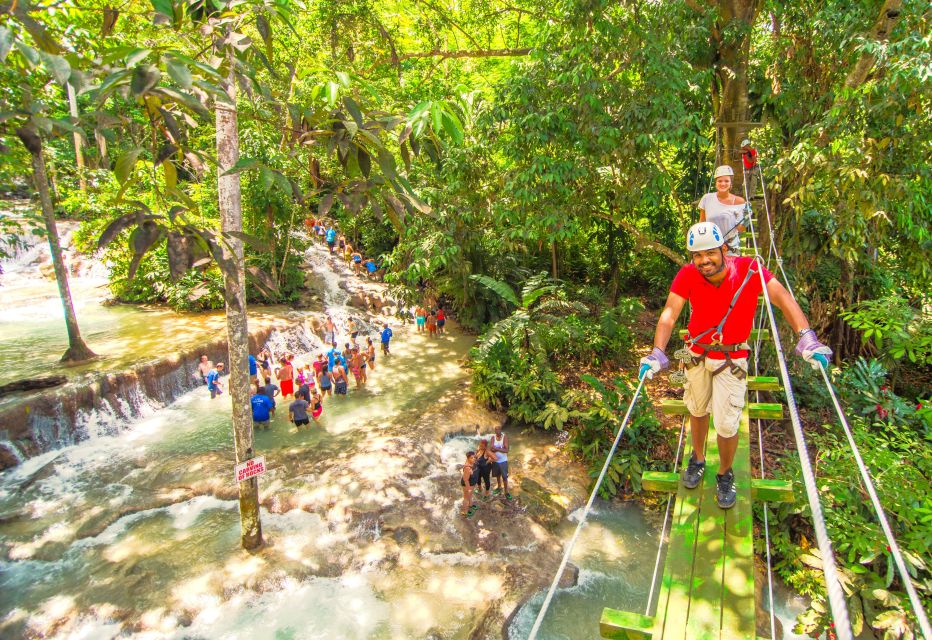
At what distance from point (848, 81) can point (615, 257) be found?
Result: 9746mm

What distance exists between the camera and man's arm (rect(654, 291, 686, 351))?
3.51 m

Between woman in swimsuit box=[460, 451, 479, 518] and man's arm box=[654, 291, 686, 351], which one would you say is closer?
man's arm box=[654, 291, 686, 351]

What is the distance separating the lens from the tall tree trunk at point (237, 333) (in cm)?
565

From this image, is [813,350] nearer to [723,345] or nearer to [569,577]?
[723,345]

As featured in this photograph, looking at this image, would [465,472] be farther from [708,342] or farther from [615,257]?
[615,257]

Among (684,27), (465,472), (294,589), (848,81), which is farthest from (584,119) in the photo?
(294,589)

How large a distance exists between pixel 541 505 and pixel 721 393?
511 cm

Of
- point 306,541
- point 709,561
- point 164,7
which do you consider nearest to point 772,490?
point 709,561

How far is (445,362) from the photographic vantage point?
14.1 metres

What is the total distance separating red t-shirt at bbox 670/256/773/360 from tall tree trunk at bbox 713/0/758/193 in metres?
6.40

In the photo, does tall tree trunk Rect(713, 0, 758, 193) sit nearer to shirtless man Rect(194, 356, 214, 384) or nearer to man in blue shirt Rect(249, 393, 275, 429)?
man in blue shirt Rect(249, 393, 275, 429)

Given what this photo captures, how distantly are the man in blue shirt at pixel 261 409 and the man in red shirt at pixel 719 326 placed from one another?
834 centimetres

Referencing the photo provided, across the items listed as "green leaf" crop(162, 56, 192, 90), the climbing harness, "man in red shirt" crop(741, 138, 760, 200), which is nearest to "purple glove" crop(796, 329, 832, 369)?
the climbing harness

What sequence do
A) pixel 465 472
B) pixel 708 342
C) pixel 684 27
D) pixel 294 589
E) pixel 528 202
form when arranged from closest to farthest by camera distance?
pixel 708 342, pixel 294 589, pixel 465 472, pixel 684 27, pixel 528 202
